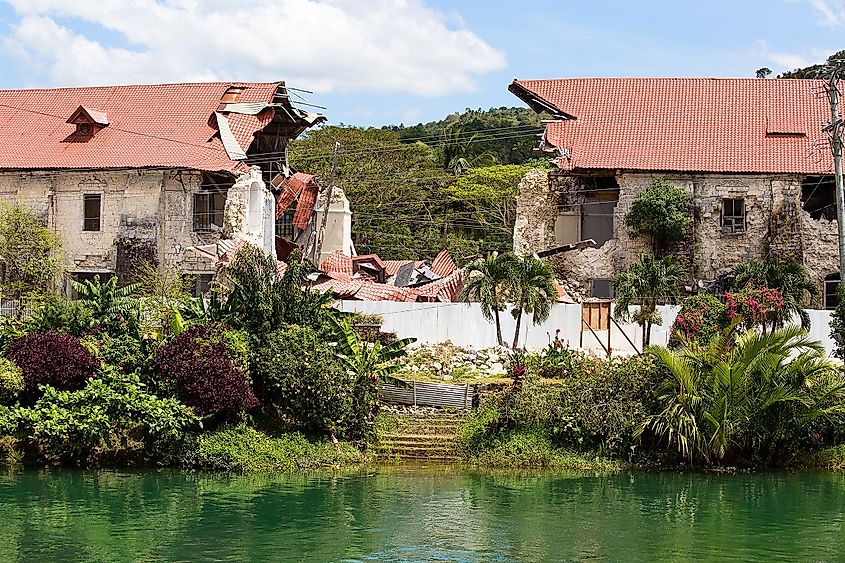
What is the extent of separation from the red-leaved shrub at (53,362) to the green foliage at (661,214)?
1965cm

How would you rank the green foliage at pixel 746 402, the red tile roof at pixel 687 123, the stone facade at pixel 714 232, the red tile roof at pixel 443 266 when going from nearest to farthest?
the green foliage at pixel 746 402, the stone facade at pixel 714 232, the red tile roof at pixel 687 123, the red tile roof at pixel 443 266

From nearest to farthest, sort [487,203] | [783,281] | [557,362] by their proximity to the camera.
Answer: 1. [557,362]
2. [783,281]
3. [487,203]

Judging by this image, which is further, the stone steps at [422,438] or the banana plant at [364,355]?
the banana plant at [364,355]

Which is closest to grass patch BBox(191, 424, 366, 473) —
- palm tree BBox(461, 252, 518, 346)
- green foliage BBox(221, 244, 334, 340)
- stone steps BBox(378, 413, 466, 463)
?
stone steps BBox(378, 413, 466, 463)

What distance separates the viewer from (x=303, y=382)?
84.6 ft

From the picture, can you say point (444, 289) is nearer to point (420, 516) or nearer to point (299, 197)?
point (299, 197)

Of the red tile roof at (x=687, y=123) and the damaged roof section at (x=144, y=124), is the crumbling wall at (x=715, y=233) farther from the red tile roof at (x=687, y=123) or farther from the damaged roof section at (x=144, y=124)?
the damaged roof section at (x=144, y=124)

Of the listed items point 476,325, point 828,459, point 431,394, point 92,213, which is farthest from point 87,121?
point 828,459

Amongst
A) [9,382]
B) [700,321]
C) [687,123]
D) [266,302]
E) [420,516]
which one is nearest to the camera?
[420,516]

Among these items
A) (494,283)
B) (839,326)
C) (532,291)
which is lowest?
(839,326)

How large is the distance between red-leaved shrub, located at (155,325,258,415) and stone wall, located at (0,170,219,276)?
45.2 feet

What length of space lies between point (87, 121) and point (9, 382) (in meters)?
18.5

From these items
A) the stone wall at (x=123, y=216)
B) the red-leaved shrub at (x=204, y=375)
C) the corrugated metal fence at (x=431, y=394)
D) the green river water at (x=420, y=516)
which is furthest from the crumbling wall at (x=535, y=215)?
the red-leaved shrub at (x=204, y=375)

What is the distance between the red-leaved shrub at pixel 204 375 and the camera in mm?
24891
